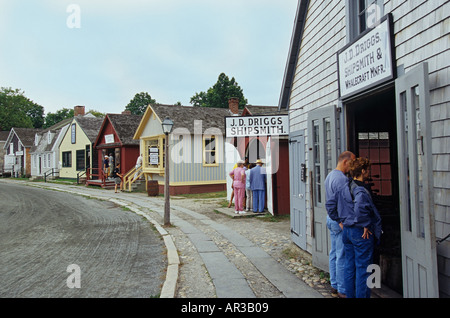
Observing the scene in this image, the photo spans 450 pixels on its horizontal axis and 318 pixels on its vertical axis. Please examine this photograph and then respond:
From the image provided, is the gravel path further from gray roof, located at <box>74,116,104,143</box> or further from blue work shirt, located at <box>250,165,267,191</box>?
gray roof, located at <box>74,116,104,143</box>

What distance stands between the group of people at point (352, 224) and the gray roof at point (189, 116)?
1674 cm

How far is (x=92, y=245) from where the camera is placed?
8336 millimetres

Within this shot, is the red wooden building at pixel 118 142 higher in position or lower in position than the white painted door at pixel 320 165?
higher

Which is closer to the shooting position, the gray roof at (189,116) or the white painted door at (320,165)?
the white painted door at (320,165)

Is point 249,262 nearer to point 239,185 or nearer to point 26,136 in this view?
point 239,185

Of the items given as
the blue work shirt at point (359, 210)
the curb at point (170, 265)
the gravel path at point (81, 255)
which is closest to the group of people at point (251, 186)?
the curb at point (170, 265)

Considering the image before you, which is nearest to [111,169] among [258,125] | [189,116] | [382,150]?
[189,116]

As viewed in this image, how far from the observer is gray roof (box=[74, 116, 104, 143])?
1253 inches

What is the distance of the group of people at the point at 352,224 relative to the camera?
432 centimetres

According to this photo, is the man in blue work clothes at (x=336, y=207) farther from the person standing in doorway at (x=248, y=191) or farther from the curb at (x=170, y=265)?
the person standing in doorway at (x=248, y=191)

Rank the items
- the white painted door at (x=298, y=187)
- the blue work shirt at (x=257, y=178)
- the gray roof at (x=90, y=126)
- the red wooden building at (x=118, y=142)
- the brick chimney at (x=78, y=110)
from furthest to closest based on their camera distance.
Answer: the brick chimney at (x=78, y=110) < the gray roof at (x=90, y=126) < the red wooden building at (x=118, y=142) < the blue work shirt at (x=257, y=178) < the white painted door at (x=298, y=187)

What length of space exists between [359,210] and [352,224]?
19 centimetres
